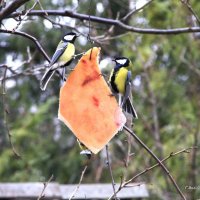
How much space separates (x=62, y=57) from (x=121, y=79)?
0.23 metres

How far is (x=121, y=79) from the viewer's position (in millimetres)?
1807

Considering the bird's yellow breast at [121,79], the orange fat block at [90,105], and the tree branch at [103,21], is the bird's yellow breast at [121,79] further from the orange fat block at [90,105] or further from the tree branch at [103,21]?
the tree branch at [103,21]

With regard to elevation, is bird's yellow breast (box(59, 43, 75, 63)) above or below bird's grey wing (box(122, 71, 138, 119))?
above

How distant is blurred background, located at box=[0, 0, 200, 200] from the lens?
4.56 metres

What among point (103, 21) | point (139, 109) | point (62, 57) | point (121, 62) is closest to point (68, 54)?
point (62, 57)

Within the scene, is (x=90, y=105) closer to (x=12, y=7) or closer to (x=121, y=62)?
(x=121, y=62)

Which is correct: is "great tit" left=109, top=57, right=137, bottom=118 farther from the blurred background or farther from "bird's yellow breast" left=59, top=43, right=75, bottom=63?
the blurred background

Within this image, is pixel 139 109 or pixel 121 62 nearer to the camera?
pixel 121 62

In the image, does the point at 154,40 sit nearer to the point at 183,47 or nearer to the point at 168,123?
the point at 183,47

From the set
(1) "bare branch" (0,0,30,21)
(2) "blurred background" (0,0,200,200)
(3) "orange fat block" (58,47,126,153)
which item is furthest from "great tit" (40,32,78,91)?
(2) "blurred background" (0,0,200,200)

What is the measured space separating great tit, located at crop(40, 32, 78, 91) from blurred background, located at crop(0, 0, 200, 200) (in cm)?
190

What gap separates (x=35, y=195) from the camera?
2.86 meters

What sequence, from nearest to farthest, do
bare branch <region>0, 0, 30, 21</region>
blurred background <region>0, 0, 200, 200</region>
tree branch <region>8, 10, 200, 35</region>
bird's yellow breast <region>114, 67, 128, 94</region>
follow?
bare branch <region>0, 0, 30, 21</region>
bird's yellow breast <region>114, 67, 128, 94</region>
tree branch <region>8, 10, 200, 35</region>
blurred background <region>0, 0, 200, 200</region>

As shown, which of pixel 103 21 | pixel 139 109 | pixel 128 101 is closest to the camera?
pixel 128 101
